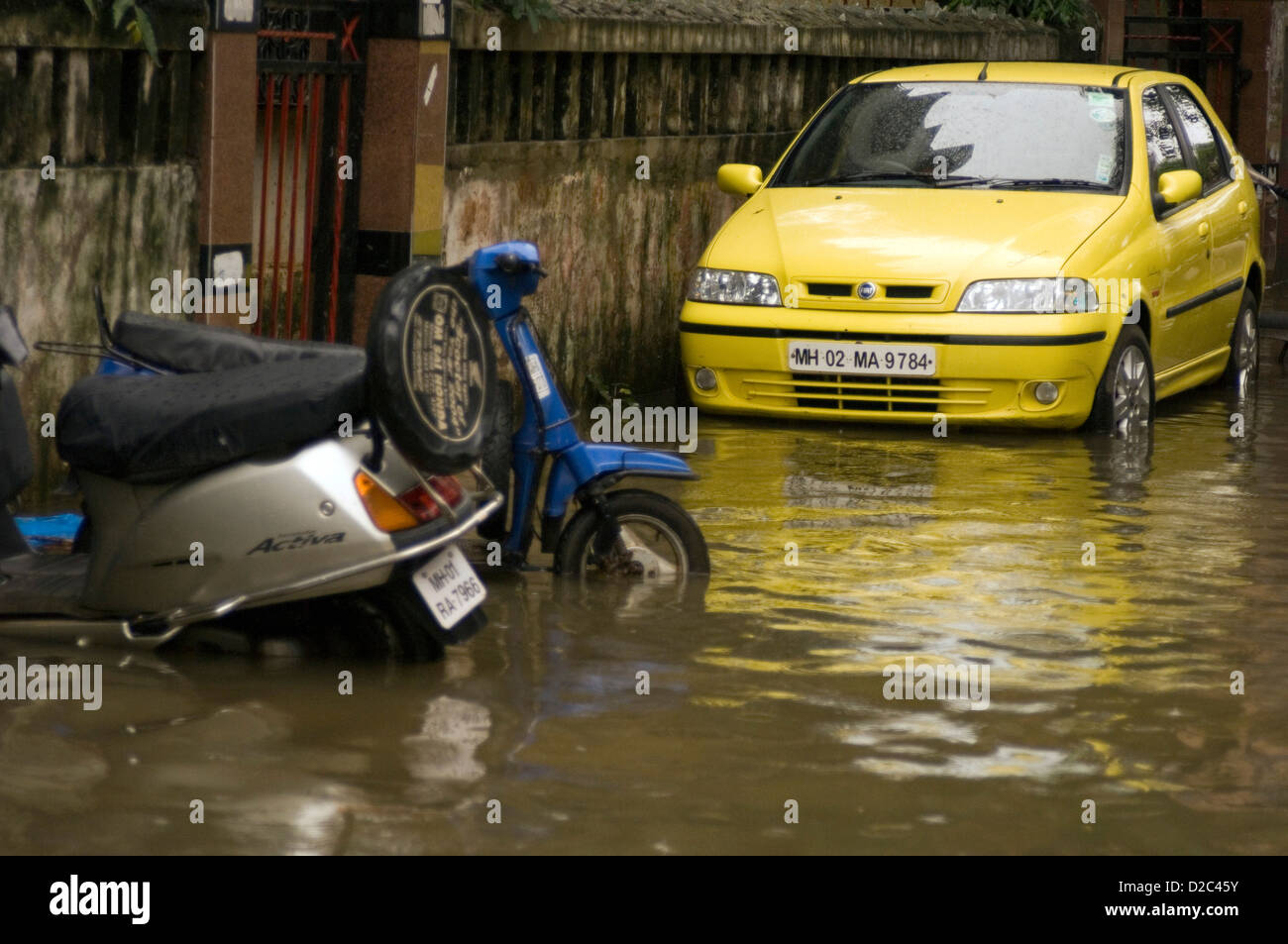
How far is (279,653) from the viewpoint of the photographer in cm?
643

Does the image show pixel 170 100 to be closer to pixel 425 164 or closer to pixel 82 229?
pixel 82 229

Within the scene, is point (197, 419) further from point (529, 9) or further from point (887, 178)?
point (887, 178)

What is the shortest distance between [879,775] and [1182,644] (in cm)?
178

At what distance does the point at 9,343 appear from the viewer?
20.3 feet

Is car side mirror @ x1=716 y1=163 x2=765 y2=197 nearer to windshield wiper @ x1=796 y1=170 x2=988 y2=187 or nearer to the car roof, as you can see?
windshield wiper @ x1=796 y1=170 x2=988 y2=187

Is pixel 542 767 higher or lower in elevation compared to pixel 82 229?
lower

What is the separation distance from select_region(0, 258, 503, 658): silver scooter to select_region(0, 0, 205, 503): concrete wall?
6.83 ft

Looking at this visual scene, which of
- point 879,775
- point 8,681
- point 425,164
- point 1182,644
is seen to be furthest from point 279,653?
point 425,164

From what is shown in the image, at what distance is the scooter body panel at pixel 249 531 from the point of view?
5988 millimetres

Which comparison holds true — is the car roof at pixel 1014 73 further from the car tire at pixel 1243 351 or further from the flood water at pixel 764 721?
the flood water at pixel 764 721

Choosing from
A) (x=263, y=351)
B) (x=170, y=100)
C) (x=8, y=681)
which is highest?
(x=170, y=100)

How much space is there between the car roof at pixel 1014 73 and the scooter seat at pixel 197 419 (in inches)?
262
